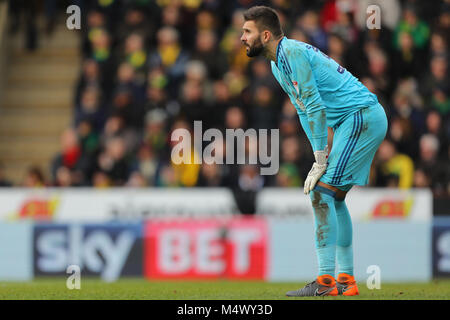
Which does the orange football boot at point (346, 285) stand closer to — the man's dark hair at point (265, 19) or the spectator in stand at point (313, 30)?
the man's dark hair at point (265, 19)

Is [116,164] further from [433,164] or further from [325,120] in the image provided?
[325,120]

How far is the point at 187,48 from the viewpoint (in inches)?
655

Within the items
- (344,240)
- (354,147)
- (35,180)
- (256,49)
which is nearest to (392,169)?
(35,180)

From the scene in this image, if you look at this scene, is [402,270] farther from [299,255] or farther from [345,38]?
[345,38]

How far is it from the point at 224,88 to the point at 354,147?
782 cm

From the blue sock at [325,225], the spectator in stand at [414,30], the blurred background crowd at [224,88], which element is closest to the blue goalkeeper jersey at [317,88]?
the blue sock at [325,225]

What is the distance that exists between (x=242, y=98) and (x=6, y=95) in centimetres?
566

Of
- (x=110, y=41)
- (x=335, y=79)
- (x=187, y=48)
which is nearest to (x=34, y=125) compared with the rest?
(x=110, y=41)

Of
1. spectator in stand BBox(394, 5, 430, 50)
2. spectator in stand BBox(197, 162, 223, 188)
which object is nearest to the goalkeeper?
spectator in stand BBox(197, 162, 223, 188)

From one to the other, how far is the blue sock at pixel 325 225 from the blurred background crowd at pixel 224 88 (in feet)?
20.8

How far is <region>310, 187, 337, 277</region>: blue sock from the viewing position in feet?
25.7

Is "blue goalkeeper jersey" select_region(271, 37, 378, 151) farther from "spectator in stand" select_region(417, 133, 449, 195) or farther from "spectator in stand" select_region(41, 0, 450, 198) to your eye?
"spectator in stand" select_region(417, 133, 449, 195)

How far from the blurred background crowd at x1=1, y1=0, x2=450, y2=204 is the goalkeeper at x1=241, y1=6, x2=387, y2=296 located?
6.31 m

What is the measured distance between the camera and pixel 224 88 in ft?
51.0
